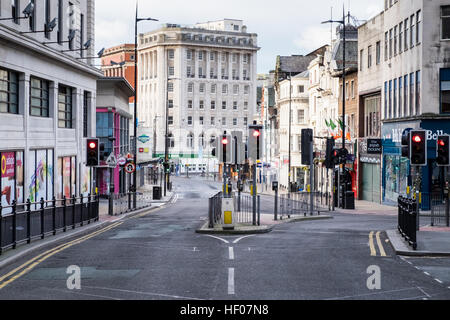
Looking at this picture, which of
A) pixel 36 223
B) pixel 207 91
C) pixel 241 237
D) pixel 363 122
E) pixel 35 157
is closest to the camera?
pixel 36 223

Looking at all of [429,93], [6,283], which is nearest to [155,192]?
[429,93]

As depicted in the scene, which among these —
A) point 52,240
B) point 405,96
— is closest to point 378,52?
point 405,96

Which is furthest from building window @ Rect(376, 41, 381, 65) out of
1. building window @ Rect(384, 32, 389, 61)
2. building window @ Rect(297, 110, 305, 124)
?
building window @ Rect(297, 110, 305, 124)

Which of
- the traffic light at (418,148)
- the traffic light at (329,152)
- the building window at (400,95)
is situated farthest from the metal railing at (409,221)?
the building window at (400,95)

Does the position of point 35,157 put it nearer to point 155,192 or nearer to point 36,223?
point 36,223

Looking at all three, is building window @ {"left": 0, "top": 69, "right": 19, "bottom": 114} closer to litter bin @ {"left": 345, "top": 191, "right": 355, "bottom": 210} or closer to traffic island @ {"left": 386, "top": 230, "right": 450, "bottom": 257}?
traffic island @ {"left": 386, "top": 230, "right": 450, "bottom": 257}

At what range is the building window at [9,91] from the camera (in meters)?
33.3

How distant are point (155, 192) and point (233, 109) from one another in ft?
333

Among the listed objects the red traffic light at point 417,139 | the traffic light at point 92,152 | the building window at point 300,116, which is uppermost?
the building window at point 300,116

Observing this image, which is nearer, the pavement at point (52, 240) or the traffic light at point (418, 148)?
the pavement at point (52, 240)

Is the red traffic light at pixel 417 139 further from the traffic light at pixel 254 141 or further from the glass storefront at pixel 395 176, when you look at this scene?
the glass storefront at pixel 395 176

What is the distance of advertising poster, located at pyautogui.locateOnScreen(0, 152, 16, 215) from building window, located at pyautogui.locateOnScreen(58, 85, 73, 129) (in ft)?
32.1

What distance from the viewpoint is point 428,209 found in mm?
42969

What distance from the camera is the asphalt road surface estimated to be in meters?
13.6
